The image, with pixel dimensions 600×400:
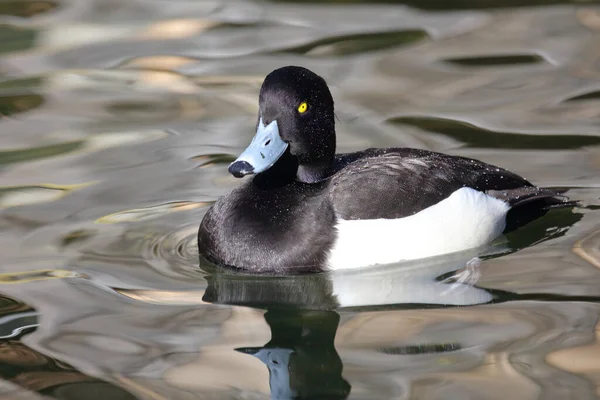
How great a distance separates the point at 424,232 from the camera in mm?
6430

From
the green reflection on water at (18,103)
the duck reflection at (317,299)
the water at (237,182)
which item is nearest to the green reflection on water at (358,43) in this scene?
the water at (237,182)

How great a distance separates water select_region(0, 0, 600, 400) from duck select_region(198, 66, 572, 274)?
5.4 inches

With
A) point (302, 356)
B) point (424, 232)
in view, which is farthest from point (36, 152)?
point (302, 356)

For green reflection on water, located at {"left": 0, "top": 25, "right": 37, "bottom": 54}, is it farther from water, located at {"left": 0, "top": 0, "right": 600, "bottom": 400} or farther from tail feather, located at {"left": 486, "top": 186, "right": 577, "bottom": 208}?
tail feather, located at {"left": 486, "top": 186, "right": 577, "bottom": 208}

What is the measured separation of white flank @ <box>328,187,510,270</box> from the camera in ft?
20.7

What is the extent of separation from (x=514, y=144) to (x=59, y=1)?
18.9 ft

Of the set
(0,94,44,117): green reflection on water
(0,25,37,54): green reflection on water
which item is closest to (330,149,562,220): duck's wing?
(0,94,44,117): green reflection on water

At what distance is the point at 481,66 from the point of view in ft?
33.3

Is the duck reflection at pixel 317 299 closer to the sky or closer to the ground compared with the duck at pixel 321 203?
closer to the ground

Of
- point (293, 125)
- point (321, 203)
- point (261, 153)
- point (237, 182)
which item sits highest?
point (293, 125)

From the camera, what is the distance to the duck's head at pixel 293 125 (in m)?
6.28

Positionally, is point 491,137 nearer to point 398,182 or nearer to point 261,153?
point 398,182

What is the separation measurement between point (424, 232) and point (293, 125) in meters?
0.94

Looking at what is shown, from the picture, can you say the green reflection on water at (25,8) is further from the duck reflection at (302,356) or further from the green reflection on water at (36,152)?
the duck reflection at (302,356)
